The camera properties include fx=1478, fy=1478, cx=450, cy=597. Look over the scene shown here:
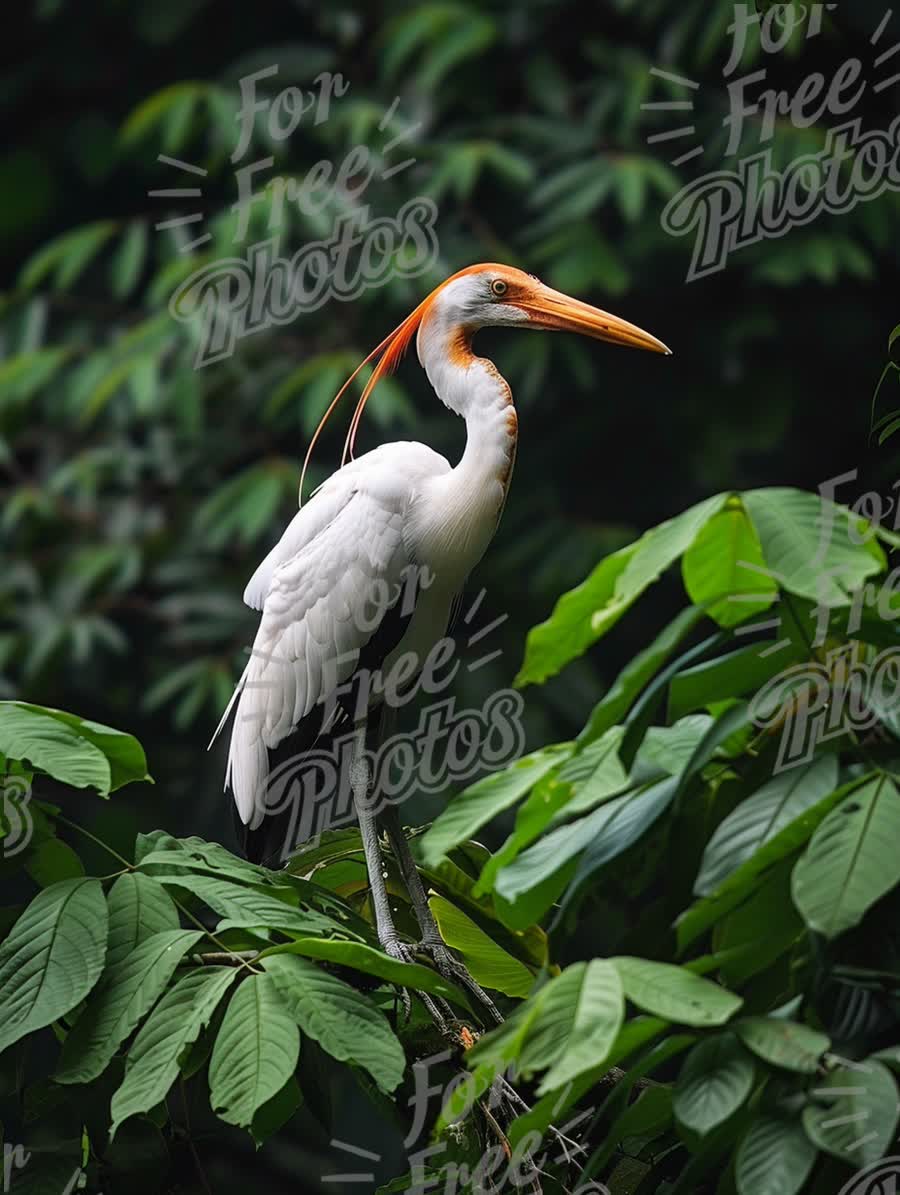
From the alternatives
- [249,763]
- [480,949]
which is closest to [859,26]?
[249,763]

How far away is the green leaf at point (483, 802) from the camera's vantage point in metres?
0.91

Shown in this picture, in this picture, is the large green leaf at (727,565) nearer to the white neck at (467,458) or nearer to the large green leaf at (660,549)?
the large green leaf at (660,549)

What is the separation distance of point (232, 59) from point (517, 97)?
78 centimetres

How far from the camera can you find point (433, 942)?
168 centimetres

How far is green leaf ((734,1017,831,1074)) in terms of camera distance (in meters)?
0.83

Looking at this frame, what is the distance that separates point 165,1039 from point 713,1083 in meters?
0.43

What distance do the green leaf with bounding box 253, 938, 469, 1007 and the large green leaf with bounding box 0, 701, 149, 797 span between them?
0.63 ft

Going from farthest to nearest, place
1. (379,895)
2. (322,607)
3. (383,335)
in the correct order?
(383,335), (322,607), (379,895)

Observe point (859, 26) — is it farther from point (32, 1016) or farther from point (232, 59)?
point (32, 1016)

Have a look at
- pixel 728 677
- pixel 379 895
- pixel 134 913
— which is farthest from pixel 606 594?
pixel 379 895

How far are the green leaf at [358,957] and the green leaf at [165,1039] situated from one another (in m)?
0.05

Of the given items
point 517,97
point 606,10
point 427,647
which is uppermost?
point 606,10

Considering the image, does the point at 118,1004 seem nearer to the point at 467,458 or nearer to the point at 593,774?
the point at 593,774

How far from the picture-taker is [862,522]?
34.4 inches
